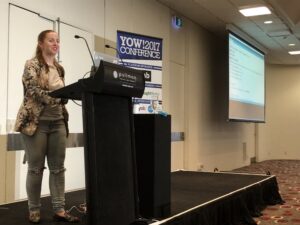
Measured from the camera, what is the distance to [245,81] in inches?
313

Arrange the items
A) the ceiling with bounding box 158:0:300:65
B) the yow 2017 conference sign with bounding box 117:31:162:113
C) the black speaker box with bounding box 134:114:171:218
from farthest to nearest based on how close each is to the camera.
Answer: the ceiling with bounding box 158:0:300:65, the yow 2017 conference sign with bounding box 117:31:162:113, the black speaker box with bounding box 134:114:171:218

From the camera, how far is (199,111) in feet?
24.1

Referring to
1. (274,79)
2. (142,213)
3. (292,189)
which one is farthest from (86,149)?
(274,79)

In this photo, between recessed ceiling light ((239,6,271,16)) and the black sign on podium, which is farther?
recessed ceiling light ((239,6,271,16))

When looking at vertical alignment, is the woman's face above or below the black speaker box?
above

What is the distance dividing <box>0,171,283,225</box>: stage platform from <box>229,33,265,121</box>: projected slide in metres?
2.59

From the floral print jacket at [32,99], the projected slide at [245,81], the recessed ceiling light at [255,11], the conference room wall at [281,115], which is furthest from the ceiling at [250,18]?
the floral print jacket at [32,99]

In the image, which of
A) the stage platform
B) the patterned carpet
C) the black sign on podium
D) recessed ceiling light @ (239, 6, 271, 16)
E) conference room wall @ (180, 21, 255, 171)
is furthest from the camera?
conference room wall @ (180, 21, 255, 171)

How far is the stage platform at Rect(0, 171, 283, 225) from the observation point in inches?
105

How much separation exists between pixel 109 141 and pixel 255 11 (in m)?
5.16

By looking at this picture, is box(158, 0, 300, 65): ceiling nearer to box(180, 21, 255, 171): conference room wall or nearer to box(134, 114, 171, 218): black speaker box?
box(180, 21, 255, 171): conference room wall

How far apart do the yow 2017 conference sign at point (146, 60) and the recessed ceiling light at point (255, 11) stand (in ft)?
8.00

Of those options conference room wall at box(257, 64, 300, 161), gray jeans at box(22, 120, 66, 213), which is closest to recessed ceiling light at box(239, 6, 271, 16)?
gray jeans at box(22, 120, 66, 213)

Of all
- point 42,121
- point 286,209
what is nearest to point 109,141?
point 42,121
